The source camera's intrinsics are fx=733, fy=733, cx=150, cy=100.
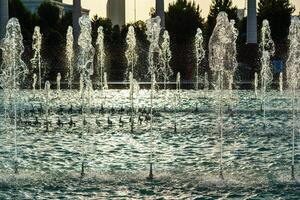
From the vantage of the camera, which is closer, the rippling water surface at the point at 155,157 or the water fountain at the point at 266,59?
the rippling water surface at the point at 155,157

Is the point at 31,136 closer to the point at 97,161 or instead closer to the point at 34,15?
the point at 97,161

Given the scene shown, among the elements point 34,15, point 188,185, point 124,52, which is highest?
point 34,15

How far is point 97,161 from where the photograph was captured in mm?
11812

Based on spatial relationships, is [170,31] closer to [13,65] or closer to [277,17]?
[277,17]

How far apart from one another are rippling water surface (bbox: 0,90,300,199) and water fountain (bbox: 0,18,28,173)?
554 millimetres

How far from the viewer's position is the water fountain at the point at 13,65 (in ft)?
51.1

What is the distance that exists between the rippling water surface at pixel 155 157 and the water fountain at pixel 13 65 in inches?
21.8

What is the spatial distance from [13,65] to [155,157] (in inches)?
289

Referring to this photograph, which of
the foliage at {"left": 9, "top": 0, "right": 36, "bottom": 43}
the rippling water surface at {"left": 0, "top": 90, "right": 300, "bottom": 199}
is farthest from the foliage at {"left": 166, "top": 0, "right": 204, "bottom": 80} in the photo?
the rippling water surface at {"left": 0, "top": 90, "right": 300, "bottom": 199}

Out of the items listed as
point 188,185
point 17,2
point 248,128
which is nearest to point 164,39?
point 17,2

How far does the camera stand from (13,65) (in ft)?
60.2

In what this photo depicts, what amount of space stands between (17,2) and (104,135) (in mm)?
49668

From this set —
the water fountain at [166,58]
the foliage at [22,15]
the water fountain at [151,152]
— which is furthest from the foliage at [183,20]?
the water fountain at [151,152]

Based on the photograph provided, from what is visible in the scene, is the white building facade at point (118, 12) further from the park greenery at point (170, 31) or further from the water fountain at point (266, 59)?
the water fountain at point (266, 59)
